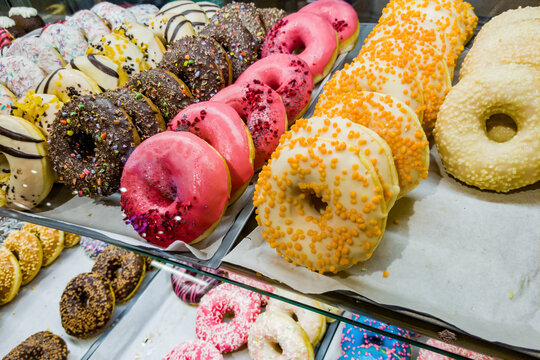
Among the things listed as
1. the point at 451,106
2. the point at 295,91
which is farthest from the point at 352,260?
the point at 295,91

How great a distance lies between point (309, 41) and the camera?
6.53 feet

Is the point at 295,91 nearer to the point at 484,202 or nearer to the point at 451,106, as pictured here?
the point at 451,106

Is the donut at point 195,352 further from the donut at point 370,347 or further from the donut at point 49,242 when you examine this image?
the donut at point 49,242

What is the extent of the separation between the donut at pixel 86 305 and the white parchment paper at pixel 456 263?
1.00 meters

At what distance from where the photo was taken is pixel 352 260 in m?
1.08

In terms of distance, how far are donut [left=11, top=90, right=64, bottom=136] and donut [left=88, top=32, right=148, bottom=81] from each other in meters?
0.34

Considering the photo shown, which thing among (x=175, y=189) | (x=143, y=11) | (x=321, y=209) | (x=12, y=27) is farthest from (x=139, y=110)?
(x=12, y=27)

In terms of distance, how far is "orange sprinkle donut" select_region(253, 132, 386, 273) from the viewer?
1028 mm

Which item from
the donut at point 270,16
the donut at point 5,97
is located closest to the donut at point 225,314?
the donut at point 5,97

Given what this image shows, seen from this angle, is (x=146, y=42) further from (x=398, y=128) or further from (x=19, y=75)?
(x=398, y=128)

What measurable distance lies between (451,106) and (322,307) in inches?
33.5

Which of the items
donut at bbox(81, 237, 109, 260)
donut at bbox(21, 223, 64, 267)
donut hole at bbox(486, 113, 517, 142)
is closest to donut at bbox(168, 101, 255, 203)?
donut hole at bbox(486, 113, 517, 142)

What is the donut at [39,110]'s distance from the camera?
1657 millimetres

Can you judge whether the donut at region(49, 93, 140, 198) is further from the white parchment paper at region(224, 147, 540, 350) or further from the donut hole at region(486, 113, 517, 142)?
the donut hole at region(486, 113, 517, 142)
